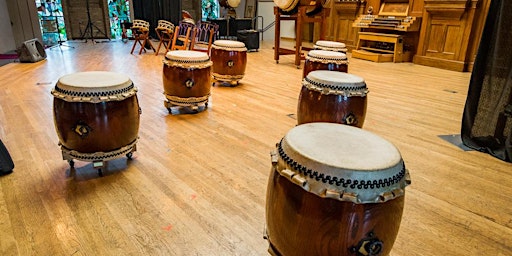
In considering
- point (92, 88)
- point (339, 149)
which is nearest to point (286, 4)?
point (92, 88)

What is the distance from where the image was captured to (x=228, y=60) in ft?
13.1

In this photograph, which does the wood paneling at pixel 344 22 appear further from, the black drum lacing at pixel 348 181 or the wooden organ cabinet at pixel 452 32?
the black drum lacing at pixel 348 181

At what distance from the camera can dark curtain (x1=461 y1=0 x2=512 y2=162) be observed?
2311 mm

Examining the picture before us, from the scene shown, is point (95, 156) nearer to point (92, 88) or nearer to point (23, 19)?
point (92, 88)

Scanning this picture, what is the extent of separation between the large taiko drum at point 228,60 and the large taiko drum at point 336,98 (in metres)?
1.94

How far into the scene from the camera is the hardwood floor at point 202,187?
144 cm

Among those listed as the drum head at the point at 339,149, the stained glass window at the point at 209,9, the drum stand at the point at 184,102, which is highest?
the stained glass window at the point at 209,9

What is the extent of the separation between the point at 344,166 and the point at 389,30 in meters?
6.92

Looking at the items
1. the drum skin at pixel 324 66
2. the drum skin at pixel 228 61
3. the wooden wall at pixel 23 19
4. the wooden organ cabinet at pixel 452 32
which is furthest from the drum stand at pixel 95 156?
the wooden wall at pixel 23 19

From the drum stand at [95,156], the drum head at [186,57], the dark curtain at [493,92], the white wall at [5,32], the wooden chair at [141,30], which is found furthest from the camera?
the white wall at [5,32]

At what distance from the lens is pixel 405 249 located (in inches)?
55.9

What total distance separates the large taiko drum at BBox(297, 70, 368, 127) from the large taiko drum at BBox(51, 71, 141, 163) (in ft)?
3.80

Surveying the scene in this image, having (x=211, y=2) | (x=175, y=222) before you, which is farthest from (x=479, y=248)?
(x=211, y=2)

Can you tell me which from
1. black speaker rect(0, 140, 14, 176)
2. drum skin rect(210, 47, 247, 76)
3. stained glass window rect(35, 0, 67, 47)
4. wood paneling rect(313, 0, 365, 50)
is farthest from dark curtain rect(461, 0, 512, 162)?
stained glass window rect(35, 0, 67, 47)
